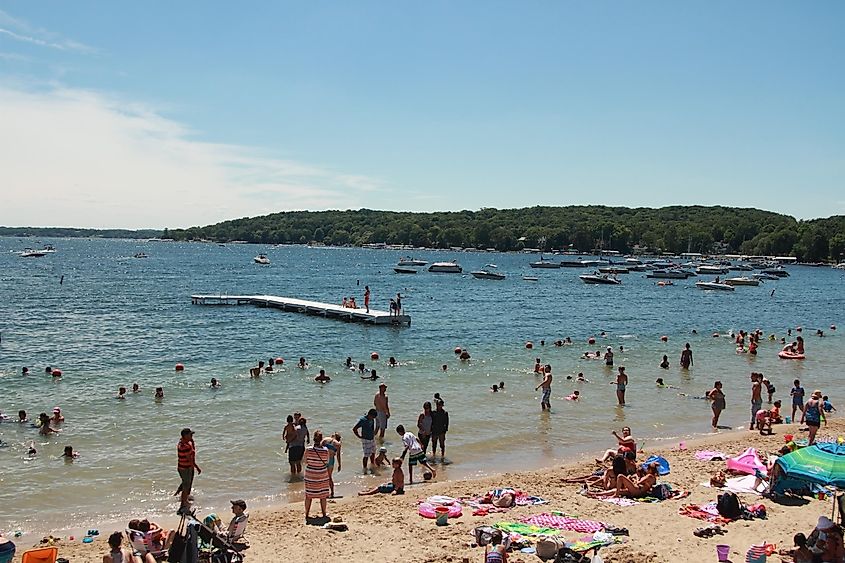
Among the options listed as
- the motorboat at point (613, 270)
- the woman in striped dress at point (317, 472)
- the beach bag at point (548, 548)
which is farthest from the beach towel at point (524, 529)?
the motorboat at point (613, 270)

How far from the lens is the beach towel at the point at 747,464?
1513 cm

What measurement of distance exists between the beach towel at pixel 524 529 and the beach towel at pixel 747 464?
5.82 m

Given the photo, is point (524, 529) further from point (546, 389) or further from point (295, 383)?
point (295, 383)

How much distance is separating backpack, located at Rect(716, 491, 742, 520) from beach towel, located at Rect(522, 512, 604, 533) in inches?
90.2

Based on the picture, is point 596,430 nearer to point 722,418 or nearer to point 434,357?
point 722,418

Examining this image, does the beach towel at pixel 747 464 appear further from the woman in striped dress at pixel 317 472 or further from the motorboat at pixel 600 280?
the motorboat at pixel 600 280

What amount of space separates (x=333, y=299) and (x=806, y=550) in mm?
61745

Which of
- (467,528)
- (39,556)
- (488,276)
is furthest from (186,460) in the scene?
(488,276)

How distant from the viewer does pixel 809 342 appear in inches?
1645

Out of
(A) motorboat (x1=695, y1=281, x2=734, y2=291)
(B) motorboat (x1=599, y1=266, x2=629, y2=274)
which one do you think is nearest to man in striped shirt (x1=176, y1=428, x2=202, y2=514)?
(A) motorboat (x1=695, y1=281, x2=734, y2=291)

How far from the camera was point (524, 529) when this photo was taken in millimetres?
11859

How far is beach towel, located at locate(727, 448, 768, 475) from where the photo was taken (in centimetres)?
1513

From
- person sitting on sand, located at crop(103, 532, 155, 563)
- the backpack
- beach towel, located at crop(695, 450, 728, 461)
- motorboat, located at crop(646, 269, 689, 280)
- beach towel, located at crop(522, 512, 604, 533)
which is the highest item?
motorboat, located at crop(646, 269, 689, 280)

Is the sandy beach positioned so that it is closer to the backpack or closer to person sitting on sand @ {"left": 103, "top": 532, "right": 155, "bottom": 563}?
the backpack
